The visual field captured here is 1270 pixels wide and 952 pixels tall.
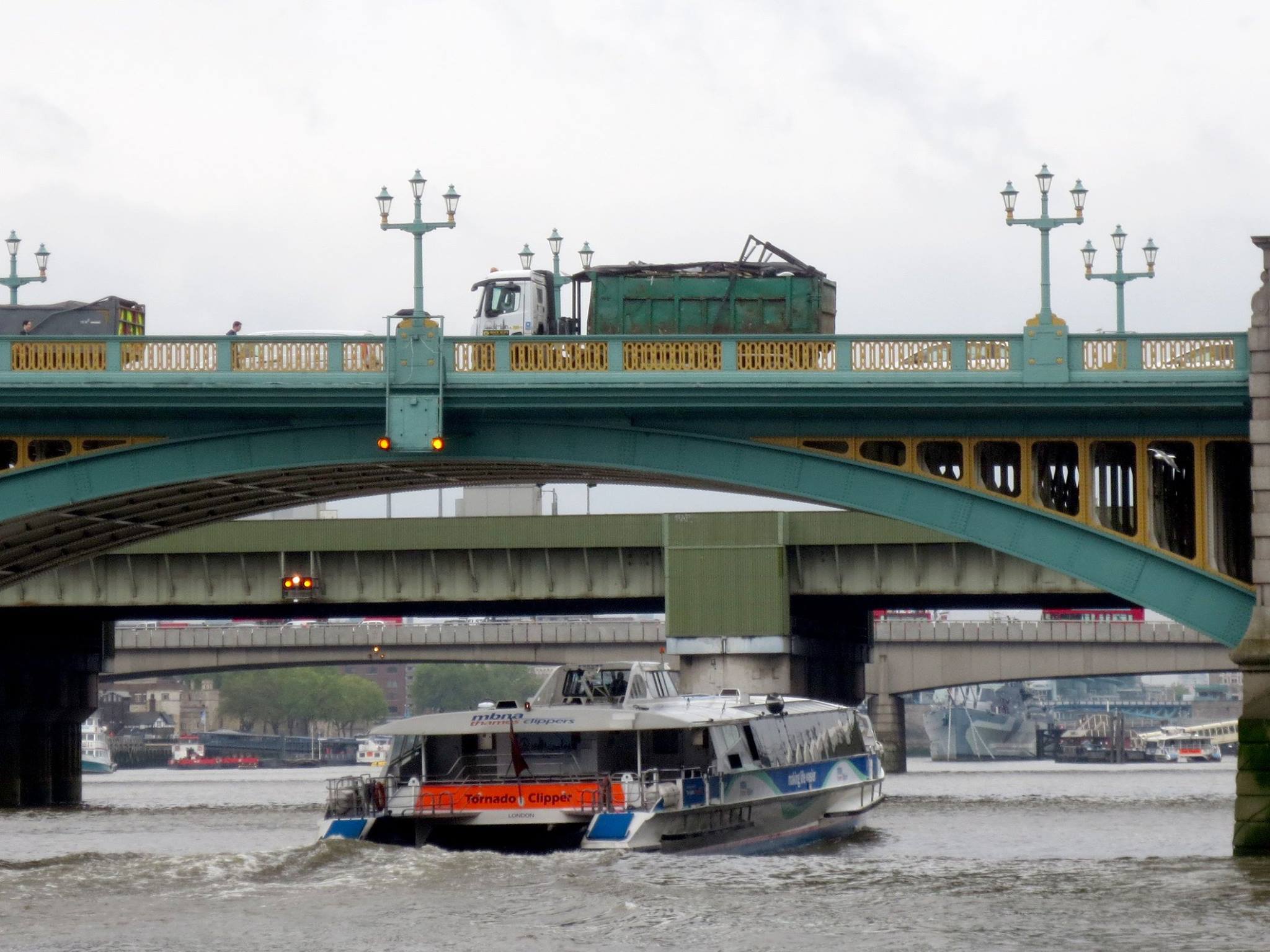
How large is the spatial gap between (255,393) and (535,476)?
9039 mm

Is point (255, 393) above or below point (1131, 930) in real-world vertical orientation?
above

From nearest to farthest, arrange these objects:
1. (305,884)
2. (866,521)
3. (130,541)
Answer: (305,884) < (130,541) < (866,521)

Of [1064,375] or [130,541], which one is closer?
[1064,375]

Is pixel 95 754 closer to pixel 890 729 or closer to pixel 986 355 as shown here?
pixel 890 729

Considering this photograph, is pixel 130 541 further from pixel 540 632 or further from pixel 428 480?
pixel 540 632

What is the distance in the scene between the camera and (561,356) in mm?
47469

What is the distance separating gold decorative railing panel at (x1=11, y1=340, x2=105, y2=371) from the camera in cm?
4841

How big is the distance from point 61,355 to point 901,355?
17554mm

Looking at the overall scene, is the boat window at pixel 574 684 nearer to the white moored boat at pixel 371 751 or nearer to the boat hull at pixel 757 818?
the boat hull at pixel 757 818

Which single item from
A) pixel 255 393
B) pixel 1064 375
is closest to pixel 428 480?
pixel 255 393

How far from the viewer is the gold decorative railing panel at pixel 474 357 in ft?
157

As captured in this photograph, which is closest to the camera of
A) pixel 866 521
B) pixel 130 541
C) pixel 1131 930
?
pixel 1131 930

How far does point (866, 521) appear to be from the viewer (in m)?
77.0

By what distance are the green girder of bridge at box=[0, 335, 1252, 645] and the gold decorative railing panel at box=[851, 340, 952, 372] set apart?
0.22 metres
